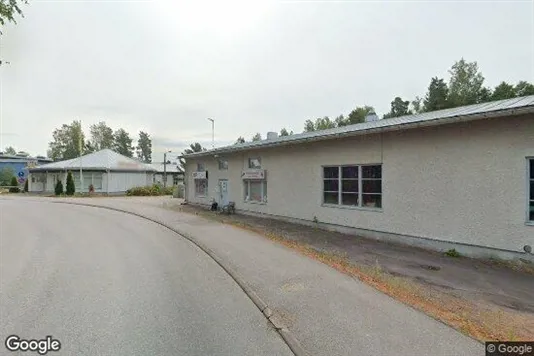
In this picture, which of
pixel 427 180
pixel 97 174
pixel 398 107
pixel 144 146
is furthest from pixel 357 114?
pixel 144 146

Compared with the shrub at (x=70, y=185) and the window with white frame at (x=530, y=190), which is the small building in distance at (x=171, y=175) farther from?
the window with white frame at (x=530, y=190)

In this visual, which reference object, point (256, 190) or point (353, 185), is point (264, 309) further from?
point (256, 190)

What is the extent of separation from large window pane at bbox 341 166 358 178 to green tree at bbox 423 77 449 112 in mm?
42996

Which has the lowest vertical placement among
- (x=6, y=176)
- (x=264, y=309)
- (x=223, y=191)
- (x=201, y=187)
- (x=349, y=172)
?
(x=264, y=309)

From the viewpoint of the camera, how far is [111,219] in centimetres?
1714

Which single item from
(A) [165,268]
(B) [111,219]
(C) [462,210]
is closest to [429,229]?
(C) [462,210]

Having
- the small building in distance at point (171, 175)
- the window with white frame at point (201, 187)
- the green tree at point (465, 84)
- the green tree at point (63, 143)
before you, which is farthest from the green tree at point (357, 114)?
the green tree at point (63, 143)

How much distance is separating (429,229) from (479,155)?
253 cm

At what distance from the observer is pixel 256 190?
1848 centimetres

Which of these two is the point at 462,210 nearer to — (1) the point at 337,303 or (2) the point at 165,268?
(1) the point at 337,303

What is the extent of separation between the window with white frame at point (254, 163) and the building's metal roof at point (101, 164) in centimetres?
2633

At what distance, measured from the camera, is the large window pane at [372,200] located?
11633 millimetres

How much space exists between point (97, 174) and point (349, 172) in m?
35.0

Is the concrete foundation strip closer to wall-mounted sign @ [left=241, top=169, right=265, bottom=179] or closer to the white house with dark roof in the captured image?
wall-mounted sign @ [left=241, top=169, right=265, bottom=179]
